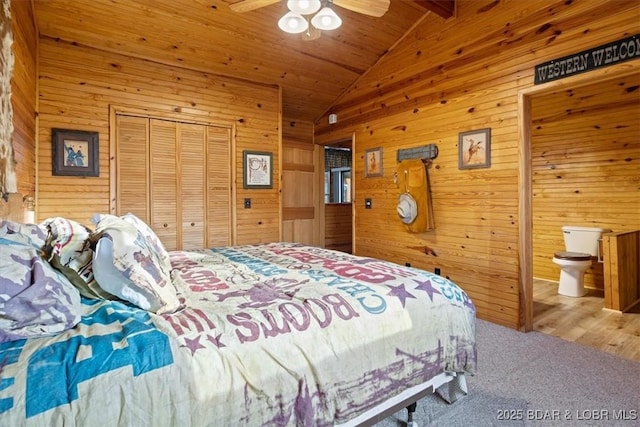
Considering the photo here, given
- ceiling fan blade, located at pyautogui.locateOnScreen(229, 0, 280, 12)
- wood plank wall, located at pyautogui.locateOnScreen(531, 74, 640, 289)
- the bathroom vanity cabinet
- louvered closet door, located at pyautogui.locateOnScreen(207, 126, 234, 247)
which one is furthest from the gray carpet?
louvered closet door, located at pyautogui.locateOnScreen(207, 126, 234, 247)

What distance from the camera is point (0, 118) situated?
5.80 ft

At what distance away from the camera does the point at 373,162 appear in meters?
4.38

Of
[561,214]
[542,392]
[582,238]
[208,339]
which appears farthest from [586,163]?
[208,339]

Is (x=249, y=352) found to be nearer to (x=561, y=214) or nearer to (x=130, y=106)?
(x=130, y=106)

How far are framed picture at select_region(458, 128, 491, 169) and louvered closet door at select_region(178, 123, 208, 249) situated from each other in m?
2.85

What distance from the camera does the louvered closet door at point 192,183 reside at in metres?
3.79

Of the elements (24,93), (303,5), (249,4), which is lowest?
(24,93)

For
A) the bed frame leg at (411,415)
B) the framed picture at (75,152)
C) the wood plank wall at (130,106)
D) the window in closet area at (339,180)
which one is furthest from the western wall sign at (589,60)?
the window in closet area at (339,180)

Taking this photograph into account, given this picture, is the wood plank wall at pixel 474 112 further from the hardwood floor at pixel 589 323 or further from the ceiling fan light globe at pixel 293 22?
the ceiling fan light globe at pixel 293 22

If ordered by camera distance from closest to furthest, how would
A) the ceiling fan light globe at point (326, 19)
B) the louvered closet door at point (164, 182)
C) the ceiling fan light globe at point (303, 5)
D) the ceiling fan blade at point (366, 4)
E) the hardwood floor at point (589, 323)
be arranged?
the ceiling fan light globe at point (303, 5)
the ceiling fan light globe at point (326, 19)
the ceiling fan blade at point (366, 4)
the hardwood floor at point (589, 323)
the louvered closet door at point (164, 182)

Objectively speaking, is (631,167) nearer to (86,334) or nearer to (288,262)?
(288,262)

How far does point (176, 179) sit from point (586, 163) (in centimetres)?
506

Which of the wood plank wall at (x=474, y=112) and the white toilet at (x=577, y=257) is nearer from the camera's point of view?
the wood plank wall at (x=474, y=112)

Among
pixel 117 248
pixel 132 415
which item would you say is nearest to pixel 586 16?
pixel 117 248
